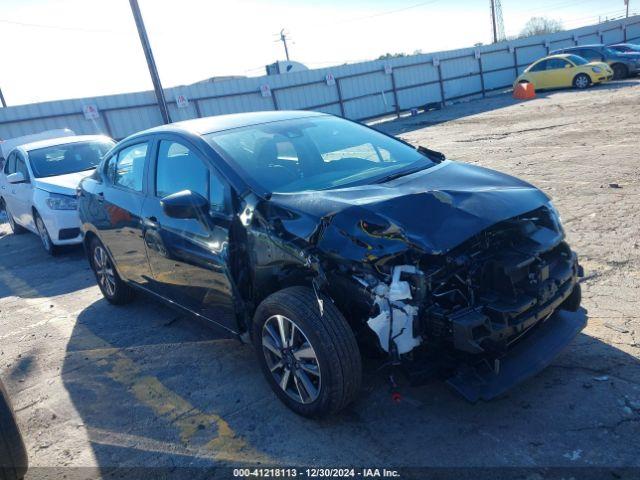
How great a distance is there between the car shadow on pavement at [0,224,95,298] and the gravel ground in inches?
7.9

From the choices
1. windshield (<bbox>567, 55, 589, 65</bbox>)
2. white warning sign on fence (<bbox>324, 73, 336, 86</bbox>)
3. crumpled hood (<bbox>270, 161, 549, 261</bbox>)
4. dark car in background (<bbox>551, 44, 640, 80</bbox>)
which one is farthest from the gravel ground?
dark car in background (<bbox>551, 44, 640, 80</bbox>)

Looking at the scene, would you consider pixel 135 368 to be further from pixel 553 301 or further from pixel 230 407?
pixel 553 301

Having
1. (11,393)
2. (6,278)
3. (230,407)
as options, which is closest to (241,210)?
(230,407)

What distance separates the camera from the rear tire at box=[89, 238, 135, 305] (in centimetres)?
525

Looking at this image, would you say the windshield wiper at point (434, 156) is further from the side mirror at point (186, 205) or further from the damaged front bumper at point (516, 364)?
the side mirror at point (186, 205)

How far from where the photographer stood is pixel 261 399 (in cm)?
339

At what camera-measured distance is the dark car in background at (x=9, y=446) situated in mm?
2518

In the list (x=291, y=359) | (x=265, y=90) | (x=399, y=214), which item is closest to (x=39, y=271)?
(x=291, y=359)

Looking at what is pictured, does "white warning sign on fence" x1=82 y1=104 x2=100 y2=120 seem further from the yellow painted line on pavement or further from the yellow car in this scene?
the yellow car

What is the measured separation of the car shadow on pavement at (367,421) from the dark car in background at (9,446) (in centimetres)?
48

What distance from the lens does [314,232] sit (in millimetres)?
2859

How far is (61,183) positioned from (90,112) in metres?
11.8

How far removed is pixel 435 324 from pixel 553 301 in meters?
0.78

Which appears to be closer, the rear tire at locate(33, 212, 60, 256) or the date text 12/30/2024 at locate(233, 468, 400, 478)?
the date text 12/30/2024 at locate(233, 468, 400, 478)
